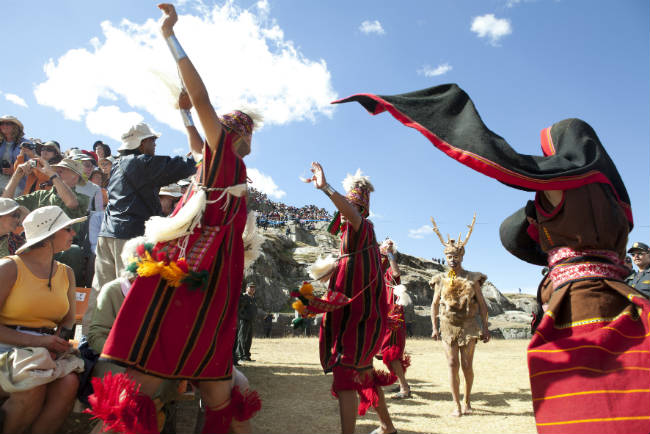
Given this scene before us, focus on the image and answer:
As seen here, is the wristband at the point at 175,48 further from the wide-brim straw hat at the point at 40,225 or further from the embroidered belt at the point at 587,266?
the embroidered belt at the point at 587,266

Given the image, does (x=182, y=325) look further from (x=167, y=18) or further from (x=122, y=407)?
(x=167, y=18)

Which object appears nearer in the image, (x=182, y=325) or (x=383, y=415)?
(x=182, y=325)

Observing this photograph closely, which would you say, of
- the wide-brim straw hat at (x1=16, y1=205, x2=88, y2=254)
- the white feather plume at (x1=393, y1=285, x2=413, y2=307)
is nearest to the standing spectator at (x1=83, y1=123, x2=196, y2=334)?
the wide-brim straw hat at (x1=16, y1=205, x2=88, y2=254)

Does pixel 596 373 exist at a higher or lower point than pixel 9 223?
lower

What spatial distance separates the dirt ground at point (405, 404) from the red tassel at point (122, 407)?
70.7 inches

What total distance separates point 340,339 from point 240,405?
134 centimetres

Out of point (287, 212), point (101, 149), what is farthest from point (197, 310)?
point (287, 212)

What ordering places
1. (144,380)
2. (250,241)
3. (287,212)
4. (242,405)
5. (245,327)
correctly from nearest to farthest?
(144,380), (242,405), (250,241), (245,327), (287,212)

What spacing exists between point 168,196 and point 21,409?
8.54 ft

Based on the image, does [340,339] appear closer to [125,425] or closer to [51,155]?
[125,425]

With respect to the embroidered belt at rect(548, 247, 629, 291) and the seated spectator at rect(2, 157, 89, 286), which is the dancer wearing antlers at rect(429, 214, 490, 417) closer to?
the embroidered belt at rect(548, 247, 629, 291)

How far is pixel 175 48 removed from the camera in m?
2.18

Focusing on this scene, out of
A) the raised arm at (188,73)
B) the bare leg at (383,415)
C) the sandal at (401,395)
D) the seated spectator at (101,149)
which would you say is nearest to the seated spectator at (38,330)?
the raised arm at (188,73)

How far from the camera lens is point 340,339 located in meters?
3.52
